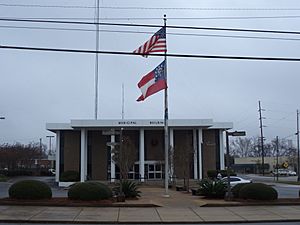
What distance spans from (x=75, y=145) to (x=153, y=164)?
10.7 meters

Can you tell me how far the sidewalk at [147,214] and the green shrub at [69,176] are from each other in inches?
1377

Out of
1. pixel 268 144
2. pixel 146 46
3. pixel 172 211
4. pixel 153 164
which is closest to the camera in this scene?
pixel 172 211

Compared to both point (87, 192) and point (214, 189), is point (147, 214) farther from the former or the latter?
point (214, 189)

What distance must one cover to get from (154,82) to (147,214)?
11991 millimetres

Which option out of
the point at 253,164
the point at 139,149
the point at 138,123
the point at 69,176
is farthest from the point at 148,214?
the point at 253,164

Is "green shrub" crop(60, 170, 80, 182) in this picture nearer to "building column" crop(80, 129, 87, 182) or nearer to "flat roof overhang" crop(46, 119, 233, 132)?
"building column" crop(80, 129, 87, 182)

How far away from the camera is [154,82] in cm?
2895

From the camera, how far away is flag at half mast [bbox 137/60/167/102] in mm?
28562

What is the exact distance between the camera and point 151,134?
206 feet

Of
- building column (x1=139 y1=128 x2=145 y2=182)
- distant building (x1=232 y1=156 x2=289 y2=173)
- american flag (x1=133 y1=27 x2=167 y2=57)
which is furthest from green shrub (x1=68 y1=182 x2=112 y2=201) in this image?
distant building (x1=232 y1=156 x2=289 y2=173)

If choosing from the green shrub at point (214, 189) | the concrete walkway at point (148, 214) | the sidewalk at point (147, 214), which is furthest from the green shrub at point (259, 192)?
the green shrub at point (214, 189)

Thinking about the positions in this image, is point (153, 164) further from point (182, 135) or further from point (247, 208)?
point (247, 208)

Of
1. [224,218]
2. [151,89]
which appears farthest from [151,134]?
[224,218]

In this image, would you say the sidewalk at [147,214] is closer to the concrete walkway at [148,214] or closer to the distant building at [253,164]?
the concrete walkway at [148,214]
